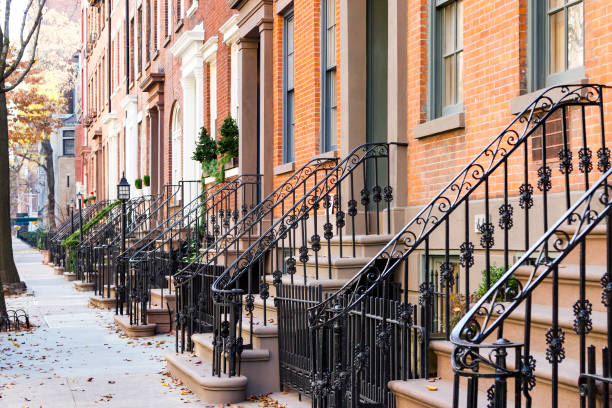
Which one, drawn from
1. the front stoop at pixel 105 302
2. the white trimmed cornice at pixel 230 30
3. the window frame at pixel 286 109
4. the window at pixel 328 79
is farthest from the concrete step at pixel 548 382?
the front stoop at pixel 105 302

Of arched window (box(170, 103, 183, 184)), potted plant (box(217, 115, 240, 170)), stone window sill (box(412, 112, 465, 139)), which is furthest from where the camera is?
arched window (box(170, 103, 183, 184))

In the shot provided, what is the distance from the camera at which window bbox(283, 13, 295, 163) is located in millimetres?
13297

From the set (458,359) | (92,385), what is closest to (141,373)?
(92,385)

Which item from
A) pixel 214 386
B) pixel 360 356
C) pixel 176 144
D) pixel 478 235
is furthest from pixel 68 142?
pixel 360 356

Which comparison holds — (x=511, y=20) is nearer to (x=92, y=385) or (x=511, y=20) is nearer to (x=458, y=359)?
(x=458, y=359)

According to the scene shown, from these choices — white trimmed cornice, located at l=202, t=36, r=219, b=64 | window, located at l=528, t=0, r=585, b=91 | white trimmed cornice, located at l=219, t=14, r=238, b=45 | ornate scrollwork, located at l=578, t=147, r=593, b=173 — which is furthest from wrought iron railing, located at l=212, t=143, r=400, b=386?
white trimmed cornice, located at l=202, t=36, r=219, b=64

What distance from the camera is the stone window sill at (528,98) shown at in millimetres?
6789

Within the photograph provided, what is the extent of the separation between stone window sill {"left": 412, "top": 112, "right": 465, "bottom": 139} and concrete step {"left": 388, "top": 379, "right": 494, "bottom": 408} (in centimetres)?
313

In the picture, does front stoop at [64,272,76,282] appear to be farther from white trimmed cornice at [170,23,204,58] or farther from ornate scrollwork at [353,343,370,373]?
ornate scrollwork at [353,343,370,373]

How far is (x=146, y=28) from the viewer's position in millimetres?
25891

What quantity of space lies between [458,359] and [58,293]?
18.6 metres

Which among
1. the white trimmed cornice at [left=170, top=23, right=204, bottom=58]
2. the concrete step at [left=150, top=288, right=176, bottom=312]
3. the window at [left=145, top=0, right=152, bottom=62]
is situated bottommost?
the concrete step at [left=150, top=288, right=176, bottom=312]

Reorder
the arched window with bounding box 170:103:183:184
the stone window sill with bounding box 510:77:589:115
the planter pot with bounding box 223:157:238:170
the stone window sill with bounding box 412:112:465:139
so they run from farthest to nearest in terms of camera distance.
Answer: the arched window with bounding box 170:103:183:184, the planter pot with bounding box 223:157:238:170, the stone window sill with bounding box 412:112:465:139, the stone window sill with bounding box 510:77:589:115

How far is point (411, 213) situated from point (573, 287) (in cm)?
355
